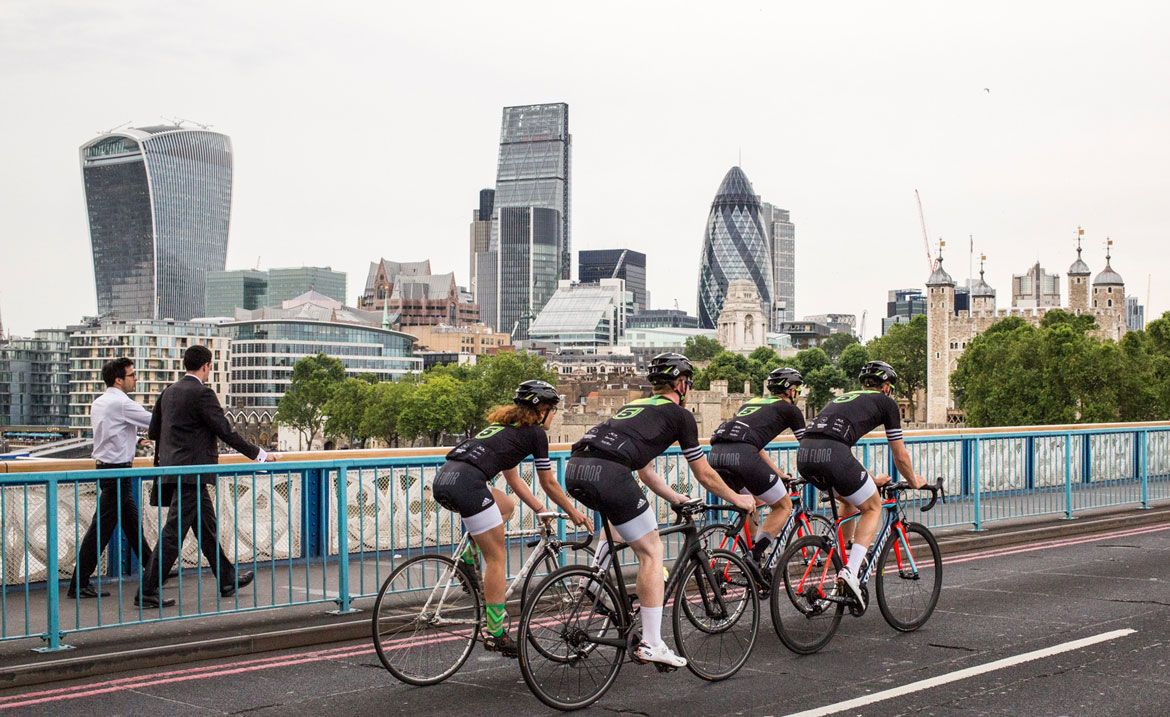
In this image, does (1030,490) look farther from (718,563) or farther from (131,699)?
(131,699)

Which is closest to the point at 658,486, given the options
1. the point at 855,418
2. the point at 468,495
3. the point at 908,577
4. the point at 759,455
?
Result: the point at 468,495

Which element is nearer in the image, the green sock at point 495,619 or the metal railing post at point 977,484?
the green sock at point 495,619

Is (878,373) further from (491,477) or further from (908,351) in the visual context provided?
(908,351)

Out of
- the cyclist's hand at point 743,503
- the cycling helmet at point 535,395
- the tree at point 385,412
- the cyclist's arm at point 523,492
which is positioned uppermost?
the cycling helmet at point 535,395

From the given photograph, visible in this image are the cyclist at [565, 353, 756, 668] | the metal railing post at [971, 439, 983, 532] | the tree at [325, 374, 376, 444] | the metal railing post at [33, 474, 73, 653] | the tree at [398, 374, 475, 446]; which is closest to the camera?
the cyclist at [565, 353, 756, 668]

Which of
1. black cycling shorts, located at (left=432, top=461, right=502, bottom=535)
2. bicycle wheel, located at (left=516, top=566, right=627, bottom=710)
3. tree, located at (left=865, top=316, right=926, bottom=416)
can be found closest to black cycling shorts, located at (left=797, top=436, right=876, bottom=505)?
bicycle wheel, located at (left=516, top=566, right=627, bottom=710)

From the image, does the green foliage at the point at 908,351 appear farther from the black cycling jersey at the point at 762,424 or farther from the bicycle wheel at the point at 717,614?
the bicycle wheel at the point at 717,614

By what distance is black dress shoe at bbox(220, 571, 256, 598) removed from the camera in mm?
11075

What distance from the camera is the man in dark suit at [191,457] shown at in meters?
11.0

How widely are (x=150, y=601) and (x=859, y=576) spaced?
5.72 m

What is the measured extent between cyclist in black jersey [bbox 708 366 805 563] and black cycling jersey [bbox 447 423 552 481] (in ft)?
9.17

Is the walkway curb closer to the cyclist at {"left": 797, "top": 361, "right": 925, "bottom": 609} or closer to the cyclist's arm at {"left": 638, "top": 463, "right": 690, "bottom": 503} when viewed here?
the cyclist's arm at {"left": 638, "top": 463, "right": 690, "bottom": 503}

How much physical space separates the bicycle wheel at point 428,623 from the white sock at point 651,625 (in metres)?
1.23

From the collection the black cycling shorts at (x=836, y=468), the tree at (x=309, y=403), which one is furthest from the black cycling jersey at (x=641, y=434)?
the tree at (x=309, y=403)
